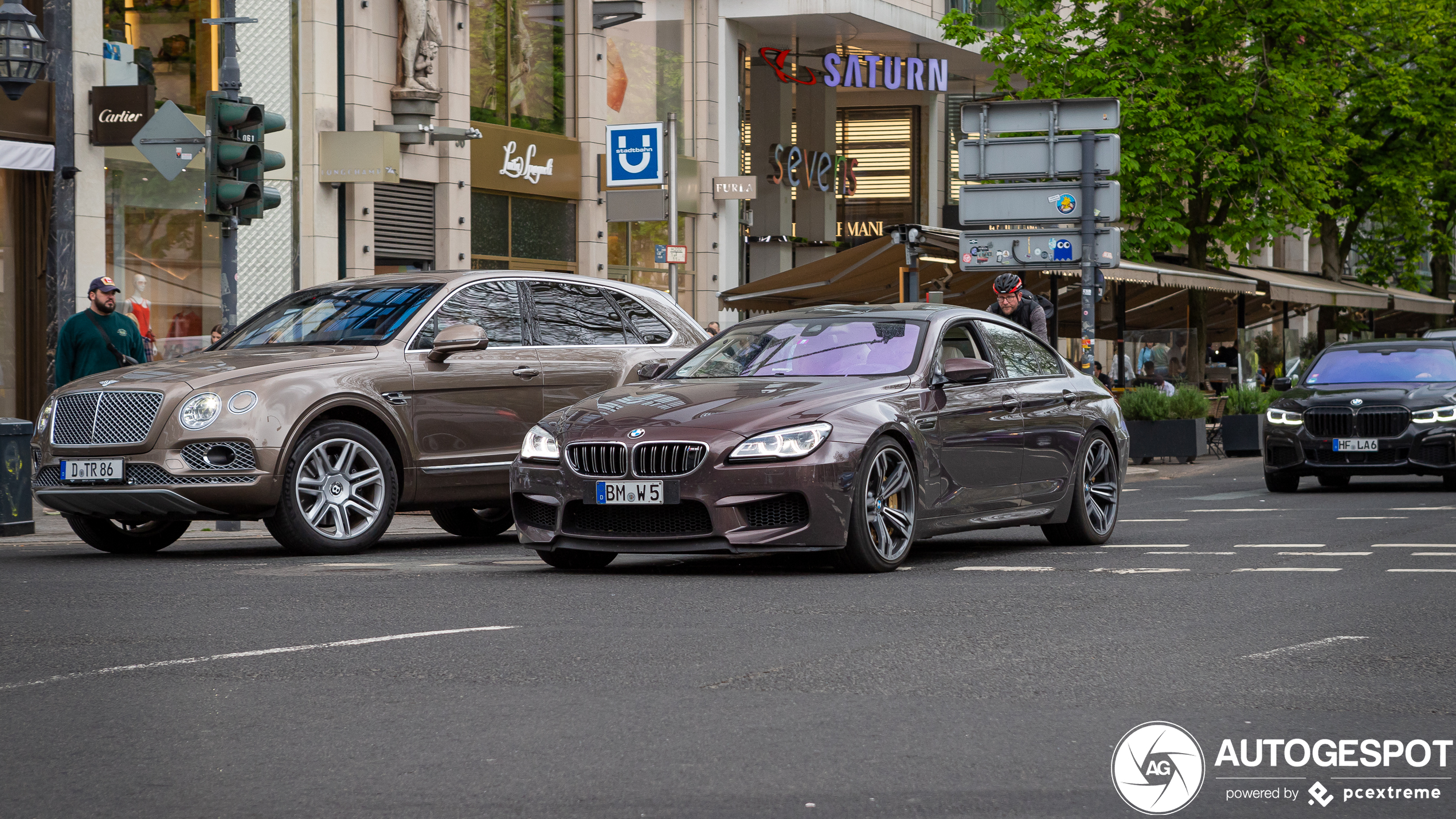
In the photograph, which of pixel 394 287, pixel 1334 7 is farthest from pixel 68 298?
pixel 1334 7

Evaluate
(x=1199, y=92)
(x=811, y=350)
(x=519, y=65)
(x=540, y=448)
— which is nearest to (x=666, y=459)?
(x=540, y=448)

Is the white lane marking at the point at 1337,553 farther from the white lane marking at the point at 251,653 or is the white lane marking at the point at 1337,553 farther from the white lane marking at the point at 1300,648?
the white lane marking at the point at 251,653

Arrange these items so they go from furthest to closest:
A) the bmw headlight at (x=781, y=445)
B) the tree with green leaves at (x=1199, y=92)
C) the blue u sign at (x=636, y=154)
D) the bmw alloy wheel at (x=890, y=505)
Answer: the tree with green leaves at (x=1199, y=92), the blue u sign at (x=636, y=154), the bmw alloy wheel at (x=890, y=505), the bmw headlight at (x=781, y=445)

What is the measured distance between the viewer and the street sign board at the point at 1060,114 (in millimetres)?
23688

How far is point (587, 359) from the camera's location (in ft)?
43.1

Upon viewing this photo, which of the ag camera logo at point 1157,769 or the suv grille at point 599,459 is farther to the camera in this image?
the suv grille at point 599,459

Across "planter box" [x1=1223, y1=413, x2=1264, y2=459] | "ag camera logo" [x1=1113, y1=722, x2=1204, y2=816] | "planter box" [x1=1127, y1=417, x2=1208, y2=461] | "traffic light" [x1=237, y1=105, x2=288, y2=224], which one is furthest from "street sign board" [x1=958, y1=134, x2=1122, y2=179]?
"ag camera logo" [x1=1113, y1=722, x2=1204, y2=816]

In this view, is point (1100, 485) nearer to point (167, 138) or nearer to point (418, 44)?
point (167, 138)

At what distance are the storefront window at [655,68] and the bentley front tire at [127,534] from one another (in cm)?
2395

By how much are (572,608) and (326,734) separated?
2900mm

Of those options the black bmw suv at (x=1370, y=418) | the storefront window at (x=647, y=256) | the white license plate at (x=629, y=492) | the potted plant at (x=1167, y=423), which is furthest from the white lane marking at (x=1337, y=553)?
the storefront window at (x=647, y=256)

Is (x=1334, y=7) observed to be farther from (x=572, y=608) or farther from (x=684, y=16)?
(x=572, y=608)

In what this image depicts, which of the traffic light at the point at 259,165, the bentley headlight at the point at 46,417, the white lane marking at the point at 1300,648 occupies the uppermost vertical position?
the traffic light at the point at 259,165

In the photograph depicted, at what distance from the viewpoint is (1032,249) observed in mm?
24109
